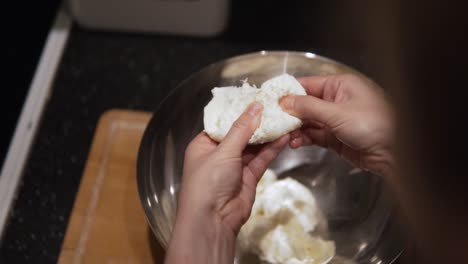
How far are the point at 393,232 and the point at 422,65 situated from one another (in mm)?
677

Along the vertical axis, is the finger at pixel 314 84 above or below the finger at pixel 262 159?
above

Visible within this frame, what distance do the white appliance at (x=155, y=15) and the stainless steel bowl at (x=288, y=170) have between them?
28 centimetres

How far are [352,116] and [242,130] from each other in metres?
0.20

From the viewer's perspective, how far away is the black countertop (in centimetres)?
102

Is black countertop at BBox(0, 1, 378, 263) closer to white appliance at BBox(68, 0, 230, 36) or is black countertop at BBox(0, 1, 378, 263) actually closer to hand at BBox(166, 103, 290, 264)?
white appliance at BBox(68, 0, 230, 36)

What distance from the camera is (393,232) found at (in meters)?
0.89

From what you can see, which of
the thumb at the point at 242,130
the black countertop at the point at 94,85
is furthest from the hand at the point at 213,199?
the black countertop at the point at 94,85

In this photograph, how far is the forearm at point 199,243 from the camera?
0.69 metres

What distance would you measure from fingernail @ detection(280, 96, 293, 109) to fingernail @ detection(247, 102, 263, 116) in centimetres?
5

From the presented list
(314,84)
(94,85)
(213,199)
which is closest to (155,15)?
(94,85)

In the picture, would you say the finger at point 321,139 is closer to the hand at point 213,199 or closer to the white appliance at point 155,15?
the hand at point 213,199

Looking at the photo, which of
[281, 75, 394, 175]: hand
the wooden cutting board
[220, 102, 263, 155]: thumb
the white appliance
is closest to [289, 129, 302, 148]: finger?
[281, 75, 394, 175]: hand

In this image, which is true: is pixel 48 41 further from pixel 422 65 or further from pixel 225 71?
pixel 422 65

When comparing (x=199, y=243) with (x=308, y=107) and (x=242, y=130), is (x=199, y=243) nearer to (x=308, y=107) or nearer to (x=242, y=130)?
(x=242, y=130)
